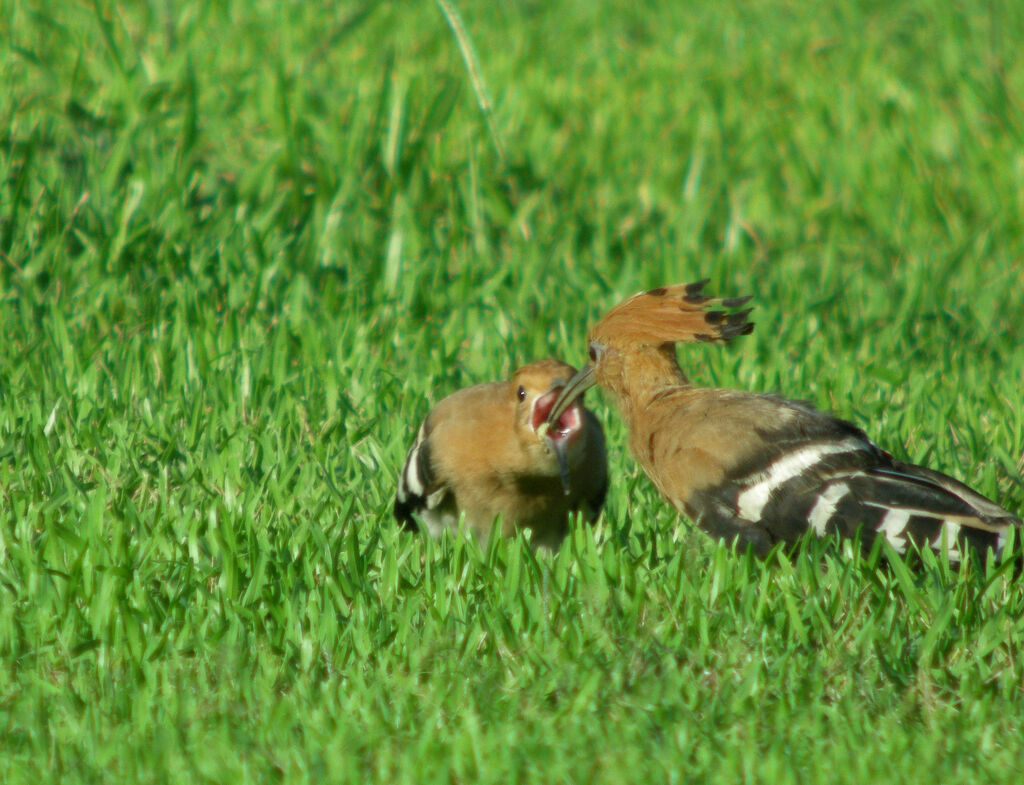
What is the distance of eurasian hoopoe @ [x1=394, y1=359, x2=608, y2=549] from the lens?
4043mm

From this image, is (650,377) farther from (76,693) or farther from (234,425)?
(76,693)

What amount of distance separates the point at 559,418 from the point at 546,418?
0.12 ft

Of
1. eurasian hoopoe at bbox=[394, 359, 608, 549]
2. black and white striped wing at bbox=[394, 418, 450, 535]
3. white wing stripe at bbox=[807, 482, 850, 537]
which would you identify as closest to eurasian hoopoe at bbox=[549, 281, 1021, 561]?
white wing stripe at bbox=[807, 482, 850, 537]

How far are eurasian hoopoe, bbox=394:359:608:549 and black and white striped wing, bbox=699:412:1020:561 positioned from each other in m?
0.41

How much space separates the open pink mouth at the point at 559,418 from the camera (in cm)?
401

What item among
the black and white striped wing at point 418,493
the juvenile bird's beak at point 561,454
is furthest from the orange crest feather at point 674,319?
the black and white striped wing at point 418,493

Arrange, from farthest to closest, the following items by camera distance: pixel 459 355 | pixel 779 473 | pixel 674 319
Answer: pixel 459 355, pixel 674 319, pixel 779 473

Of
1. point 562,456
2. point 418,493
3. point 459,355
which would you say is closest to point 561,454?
point 562,456

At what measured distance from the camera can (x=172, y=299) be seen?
562 cm

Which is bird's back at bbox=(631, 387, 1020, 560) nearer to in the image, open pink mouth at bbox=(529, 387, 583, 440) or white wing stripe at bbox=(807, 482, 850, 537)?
white wing stripe at bbox=(807, 482, 850, 537)

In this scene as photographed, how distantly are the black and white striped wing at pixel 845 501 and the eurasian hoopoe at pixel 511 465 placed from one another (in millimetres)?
412

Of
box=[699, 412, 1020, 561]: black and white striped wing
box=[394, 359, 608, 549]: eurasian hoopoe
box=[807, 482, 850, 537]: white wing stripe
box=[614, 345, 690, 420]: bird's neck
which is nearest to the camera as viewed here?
box=[699, 412, 1020, 561]: black and white striped wing

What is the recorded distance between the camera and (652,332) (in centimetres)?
430

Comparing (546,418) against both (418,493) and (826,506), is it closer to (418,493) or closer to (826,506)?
(418,493)
